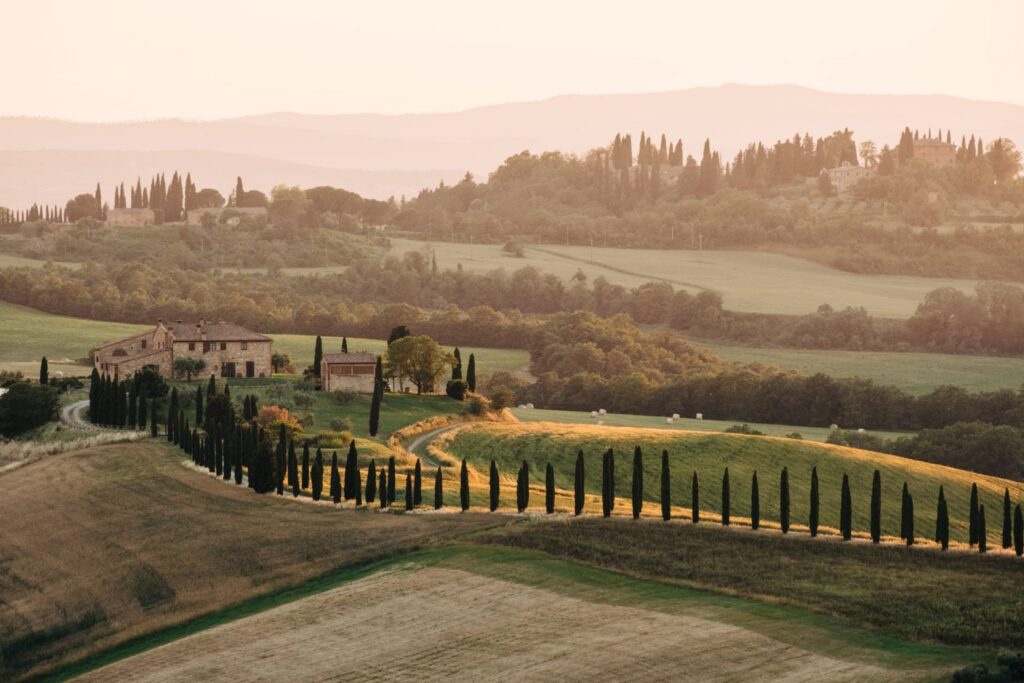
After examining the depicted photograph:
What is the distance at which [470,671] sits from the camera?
43.6m

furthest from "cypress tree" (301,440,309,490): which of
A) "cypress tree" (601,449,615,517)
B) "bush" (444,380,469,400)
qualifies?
"bush" (444,380,469,400)

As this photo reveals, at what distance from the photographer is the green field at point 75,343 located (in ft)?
524

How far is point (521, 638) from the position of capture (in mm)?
46312

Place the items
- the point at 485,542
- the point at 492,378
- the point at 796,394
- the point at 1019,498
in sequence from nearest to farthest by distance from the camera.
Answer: the point at 485,542, the point at 1019,498, the point at 796,394, the point at 492,378

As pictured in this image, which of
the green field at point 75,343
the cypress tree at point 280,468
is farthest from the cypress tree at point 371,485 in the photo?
the green field at point 75,343

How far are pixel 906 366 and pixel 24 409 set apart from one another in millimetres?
108394

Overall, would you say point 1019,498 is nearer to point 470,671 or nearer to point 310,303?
point 470,671

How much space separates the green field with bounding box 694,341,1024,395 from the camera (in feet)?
561

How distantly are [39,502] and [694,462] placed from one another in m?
35.7

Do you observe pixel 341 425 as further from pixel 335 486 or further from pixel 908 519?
pixel 908 519

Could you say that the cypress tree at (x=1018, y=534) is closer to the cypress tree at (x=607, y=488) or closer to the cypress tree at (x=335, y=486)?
the cypress tree at (x=607, y=488)

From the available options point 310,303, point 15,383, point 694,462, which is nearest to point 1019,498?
point 694,462

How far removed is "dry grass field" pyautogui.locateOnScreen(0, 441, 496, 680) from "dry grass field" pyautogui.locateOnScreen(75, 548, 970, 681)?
464 centimetres

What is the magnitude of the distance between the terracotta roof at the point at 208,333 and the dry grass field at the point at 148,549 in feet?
126
